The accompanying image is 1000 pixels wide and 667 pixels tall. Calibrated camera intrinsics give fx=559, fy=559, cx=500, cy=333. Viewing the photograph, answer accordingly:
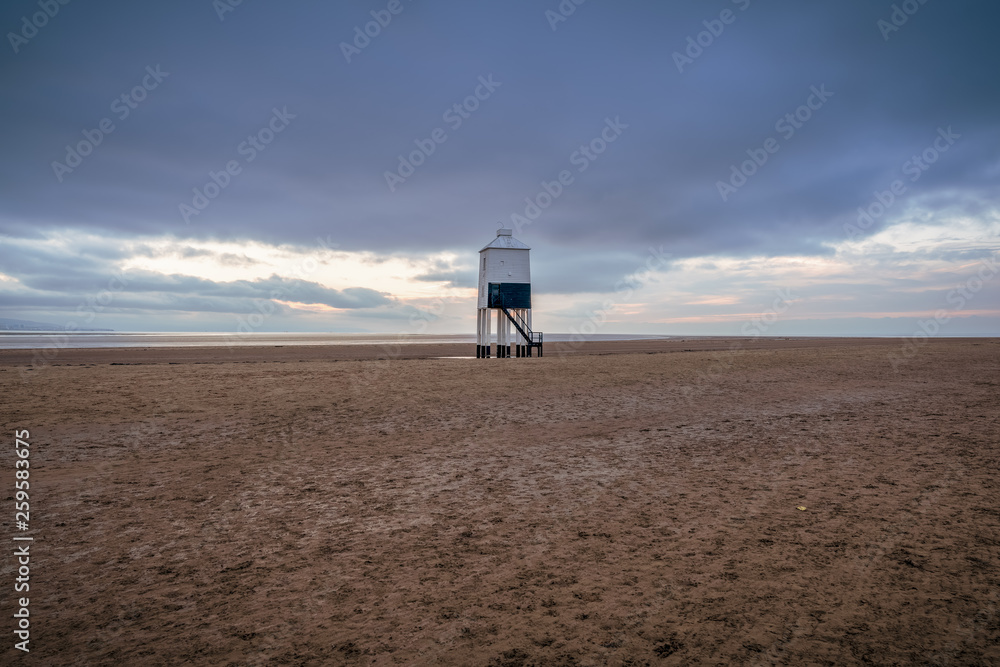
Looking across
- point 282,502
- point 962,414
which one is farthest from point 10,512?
point 962,414

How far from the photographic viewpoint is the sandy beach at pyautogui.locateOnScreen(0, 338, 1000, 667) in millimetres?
4332

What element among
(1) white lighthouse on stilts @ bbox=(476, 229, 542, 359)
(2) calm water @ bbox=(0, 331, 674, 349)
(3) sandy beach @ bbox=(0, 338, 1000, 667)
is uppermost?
(1) white lighthouse on stilts @ bbox=(476, 229, 542, 359)

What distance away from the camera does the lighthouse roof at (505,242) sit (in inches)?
1348

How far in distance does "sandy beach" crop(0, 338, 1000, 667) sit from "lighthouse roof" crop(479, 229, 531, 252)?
20.9 metres

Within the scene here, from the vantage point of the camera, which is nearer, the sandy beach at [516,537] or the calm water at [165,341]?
the sandy beach at [516,537]

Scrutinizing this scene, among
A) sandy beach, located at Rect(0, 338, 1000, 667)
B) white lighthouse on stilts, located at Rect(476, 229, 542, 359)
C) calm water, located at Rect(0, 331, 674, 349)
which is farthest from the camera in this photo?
calm water, located at Rect(0, 331, 674, 349)

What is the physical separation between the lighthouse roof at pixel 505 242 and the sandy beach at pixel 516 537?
2089cm

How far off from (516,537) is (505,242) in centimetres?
2928

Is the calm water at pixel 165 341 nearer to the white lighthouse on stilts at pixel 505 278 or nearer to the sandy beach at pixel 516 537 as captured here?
the white lighthouse on stilts at pixel 505 278

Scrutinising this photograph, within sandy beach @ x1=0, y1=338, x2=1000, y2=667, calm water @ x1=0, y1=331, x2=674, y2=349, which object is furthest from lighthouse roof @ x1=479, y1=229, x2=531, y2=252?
calm water @ x1=0, y1=331, x2=674, y2=349

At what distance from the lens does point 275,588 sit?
5246 millimetres

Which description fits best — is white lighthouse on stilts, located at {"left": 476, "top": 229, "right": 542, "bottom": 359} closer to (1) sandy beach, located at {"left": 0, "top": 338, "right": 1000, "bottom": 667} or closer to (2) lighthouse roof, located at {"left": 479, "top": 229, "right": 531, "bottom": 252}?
(2) lighthouse roof, located at {"left": 479, "top": 229, "right": 531, "bottom": 252}

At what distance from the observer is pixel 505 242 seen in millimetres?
34594

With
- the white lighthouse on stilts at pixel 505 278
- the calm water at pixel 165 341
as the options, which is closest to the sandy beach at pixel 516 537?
the white lighthouse on stilts at pixel 505 278
